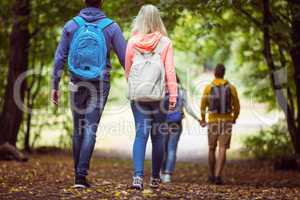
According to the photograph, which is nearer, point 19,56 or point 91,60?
point 91,60

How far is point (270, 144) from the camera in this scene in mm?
17859

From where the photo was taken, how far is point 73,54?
24.2ft

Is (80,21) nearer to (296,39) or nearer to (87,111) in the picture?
(87,111)

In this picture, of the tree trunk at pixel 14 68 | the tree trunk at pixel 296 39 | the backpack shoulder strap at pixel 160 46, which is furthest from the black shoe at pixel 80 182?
the tree trunk at pixel 14 68

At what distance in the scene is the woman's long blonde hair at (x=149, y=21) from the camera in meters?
7.43

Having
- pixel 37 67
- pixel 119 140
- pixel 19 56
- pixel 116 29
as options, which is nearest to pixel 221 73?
pixel 116 29

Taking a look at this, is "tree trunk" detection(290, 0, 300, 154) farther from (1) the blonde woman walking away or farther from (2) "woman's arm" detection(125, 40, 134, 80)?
(2) "woman's arm" detection(125, 40, 134, 80)

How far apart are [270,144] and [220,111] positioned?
23.6 ft

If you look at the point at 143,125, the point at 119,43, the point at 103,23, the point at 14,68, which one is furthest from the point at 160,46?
the point at 14,68

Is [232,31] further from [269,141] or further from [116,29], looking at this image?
[116,29]

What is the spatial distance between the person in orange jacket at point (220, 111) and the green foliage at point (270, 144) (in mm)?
6059

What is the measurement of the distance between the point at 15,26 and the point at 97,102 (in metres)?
9.18

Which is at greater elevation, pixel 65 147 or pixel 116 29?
pixel 116 29

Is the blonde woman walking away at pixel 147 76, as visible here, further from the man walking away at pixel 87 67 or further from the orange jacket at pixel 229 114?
the orange jacket at pixel 229 114
